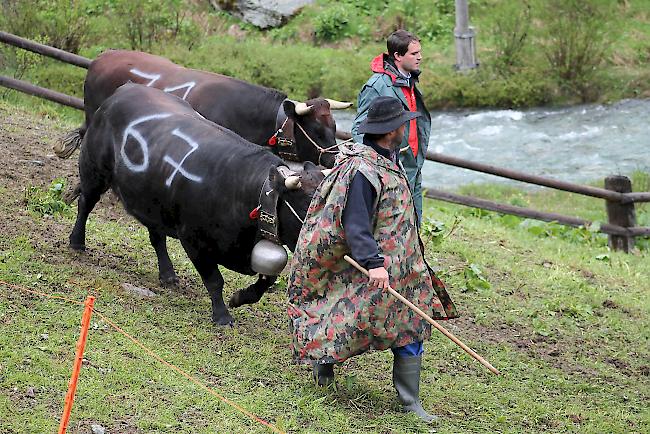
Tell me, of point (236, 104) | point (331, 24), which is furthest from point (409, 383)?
point (331, 24)

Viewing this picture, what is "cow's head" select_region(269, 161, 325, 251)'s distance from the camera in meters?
6.05

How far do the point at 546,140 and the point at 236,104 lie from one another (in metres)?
9.95

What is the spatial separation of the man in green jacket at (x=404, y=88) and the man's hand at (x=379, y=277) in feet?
4.80

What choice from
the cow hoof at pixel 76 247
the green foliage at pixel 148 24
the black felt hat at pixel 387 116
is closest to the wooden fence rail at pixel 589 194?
the cow hoof at pixel 76 247

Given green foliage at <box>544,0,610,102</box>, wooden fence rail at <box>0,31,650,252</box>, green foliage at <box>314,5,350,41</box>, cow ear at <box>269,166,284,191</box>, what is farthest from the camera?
green foliage at <box>314,5,350,41</box>

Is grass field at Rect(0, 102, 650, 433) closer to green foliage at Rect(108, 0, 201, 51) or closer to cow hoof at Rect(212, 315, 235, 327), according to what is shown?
cow hoof at Rect(212, 315, 235, 327)

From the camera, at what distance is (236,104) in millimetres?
8156

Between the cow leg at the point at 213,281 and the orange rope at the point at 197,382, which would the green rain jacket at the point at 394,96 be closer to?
the cow leg at the point at 213,281

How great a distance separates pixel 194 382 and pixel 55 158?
4.42 meters

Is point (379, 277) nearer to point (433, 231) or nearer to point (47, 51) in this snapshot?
point (433, 231)

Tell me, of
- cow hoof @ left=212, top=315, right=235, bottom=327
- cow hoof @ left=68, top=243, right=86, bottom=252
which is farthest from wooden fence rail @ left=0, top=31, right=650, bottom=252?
cow hoof @ left=212, top=315, right=235, bottom=327

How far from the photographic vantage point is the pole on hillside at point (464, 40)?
18.8m

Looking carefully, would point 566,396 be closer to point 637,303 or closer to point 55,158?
point 637,303

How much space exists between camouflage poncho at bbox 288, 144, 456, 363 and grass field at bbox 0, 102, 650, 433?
391mm
